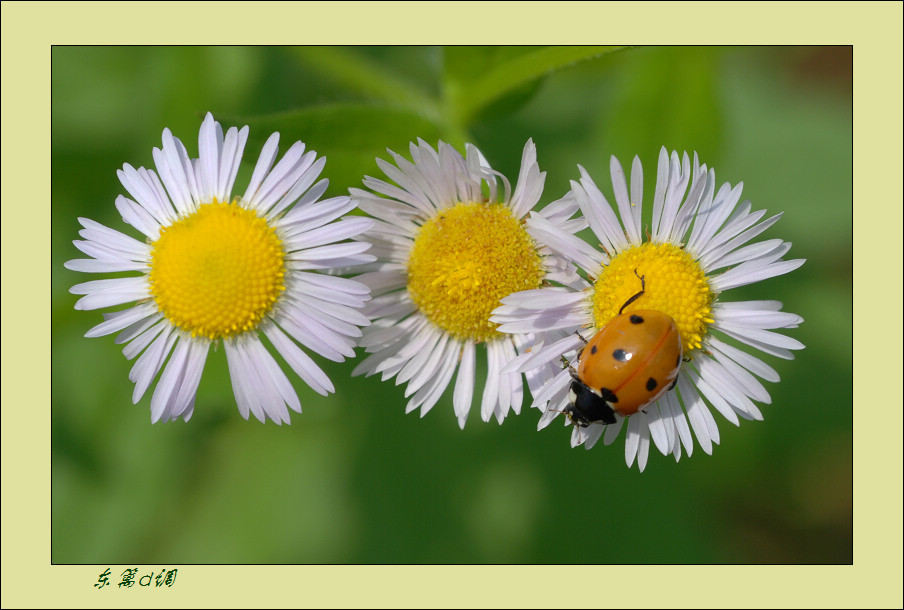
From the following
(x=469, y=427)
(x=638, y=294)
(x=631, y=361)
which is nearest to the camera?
(x=631, y=361)

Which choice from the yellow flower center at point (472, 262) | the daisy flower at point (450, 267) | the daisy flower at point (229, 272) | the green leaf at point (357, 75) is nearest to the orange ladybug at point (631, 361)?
the daisy flower at point (450, 267)

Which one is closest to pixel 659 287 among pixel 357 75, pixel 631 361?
pixel 631 361

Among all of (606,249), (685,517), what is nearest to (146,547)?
(685,517)

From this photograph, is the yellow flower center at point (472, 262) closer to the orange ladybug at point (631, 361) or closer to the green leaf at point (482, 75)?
the orange ladybug at point (631, 361)

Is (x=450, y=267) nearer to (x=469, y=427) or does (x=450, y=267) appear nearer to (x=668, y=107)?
(x=668, y=107)

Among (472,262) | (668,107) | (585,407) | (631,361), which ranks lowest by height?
(585,407)

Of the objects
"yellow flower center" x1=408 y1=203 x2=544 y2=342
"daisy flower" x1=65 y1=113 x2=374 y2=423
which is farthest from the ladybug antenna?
"daisy flower" x1=65 y1=113 x2=374 y2=423

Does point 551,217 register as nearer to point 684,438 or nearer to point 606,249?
point 606,249

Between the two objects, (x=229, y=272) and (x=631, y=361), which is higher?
(x=229, y=272)
